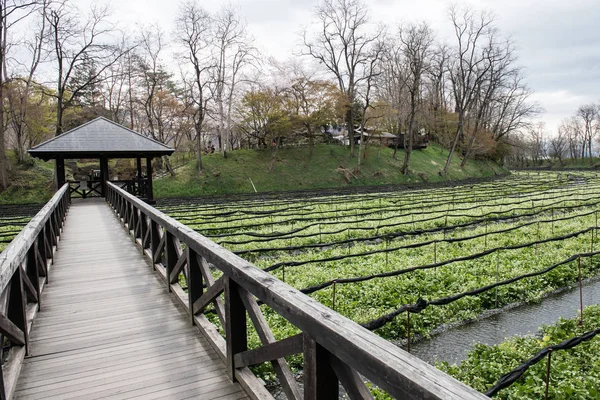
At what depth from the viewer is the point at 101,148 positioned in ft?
53.5

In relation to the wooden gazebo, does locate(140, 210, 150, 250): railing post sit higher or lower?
lower

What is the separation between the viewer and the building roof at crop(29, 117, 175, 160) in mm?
15938

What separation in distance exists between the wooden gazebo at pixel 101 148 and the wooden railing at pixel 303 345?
14.0 m

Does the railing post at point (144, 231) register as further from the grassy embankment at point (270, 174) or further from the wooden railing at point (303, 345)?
the grassy embankment at point (270, 174)

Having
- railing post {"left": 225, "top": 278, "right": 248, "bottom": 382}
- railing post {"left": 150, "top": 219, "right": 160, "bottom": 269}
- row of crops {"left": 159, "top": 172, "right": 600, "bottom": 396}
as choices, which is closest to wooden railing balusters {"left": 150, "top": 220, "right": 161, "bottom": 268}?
railing post {"left": 150, "top": 219, "right": 160, "bottom": 269}

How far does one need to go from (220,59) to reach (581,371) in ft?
110

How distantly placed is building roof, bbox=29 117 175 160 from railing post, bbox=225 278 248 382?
600 inches

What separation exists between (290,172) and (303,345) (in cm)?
3099

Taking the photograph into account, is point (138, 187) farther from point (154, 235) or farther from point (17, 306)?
point (17, 306)

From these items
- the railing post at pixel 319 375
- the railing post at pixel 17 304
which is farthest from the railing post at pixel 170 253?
the railing post at pixel 319 375

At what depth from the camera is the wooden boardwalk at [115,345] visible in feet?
9.74

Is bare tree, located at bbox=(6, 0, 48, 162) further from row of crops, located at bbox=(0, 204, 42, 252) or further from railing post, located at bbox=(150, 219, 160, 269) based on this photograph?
railing post, located at bbox=(150, 219, 160, 269)

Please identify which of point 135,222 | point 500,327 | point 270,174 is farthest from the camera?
point 270,174

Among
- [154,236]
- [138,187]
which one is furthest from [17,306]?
[138,187]
